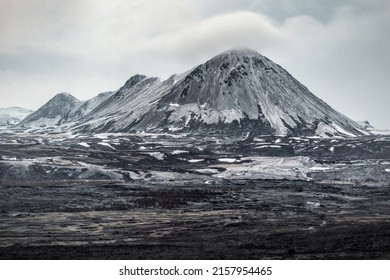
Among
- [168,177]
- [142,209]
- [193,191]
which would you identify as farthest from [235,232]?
[168,177]

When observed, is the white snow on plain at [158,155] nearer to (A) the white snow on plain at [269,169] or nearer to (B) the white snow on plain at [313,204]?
(A) the white snow on plain at [269,169]

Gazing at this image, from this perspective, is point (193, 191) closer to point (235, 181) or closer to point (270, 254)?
point (235, 181)

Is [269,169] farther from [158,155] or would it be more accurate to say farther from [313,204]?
[313,204]

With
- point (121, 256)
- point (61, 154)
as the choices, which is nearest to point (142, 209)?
point (121, 256)

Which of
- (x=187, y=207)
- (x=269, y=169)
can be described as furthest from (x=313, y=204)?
(x=269, y=169)

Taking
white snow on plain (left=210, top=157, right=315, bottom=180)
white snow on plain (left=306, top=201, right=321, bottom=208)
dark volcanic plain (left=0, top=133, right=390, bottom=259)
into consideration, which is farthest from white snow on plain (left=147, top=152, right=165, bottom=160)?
white snow on plain (left=306, top=201, right=321, bottom=208)

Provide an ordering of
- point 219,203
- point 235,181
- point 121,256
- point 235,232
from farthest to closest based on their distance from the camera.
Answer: point 235,181
point 219,203
point 235,232
point 121,256

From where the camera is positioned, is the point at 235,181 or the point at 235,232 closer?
the point at 235,232

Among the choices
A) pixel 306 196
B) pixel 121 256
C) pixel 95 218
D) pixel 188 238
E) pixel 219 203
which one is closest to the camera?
pixel 121 256

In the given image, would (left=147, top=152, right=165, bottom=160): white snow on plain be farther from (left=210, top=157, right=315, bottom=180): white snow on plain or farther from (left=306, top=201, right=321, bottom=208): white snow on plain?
(left=306, top=201, right=321, bottom=208): white snow on plain

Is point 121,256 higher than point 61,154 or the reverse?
the reverse
